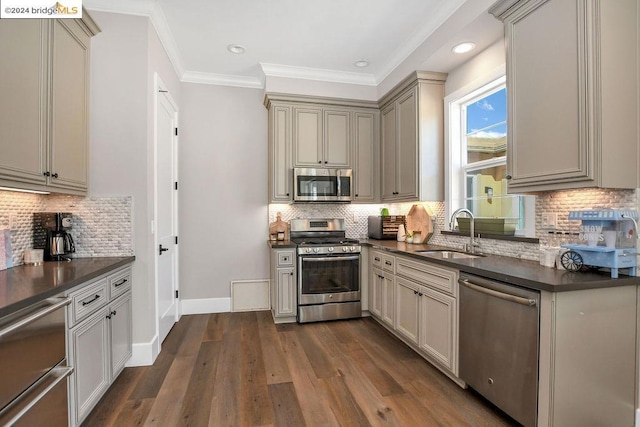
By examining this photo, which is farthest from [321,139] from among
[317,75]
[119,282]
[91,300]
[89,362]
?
[89,362]

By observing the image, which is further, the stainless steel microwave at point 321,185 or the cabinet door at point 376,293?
the stainless steel microwave at point 321,185

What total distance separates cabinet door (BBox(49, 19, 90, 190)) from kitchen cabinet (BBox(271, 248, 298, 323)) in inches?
76.3

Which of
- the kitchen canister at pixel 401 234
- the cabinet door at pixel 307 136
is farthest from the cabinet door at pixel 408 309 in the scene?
the cabinet door at pixel 307 136

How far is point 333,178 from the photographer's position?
155 inches

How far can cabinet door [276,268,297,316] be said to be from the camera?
3566 millimetres

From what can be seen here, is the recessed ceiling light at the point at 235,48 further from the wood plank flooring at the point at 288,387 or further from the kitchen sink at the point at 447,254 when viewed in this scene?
the wood plank flooring at the point at 288,387

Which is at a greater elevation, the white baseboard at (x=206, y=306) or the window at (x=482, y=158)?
the window at (x=482, y=158)

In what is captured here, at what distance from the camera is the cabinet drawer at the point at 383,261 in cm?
320

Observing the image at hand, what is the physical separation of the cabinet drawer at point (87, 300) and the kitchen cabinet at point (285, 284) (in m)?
1.75

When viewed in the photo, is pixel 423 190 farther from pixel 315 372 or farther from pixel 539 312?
pixel 315 372

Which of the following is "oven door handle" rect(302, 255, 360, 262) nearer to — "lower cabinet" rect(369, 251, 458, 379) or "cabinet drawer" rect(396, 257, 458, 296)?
"lower cabinet" rect(369, 251, 458, 379)

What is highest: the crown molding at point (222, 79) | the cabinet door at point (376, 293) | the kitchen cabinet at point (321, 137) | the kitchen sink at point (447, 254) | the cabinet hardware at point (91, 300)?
the crown molding at point (222, 79)

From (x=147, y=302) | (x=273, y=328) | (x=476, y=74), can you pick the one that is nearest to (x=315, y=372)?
(x=273, y=328)

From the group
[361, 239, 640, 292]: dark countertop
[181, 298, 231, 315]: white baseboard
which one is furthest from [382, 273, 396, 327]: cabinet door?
[181, 298, 231, 315]: white baseboard
